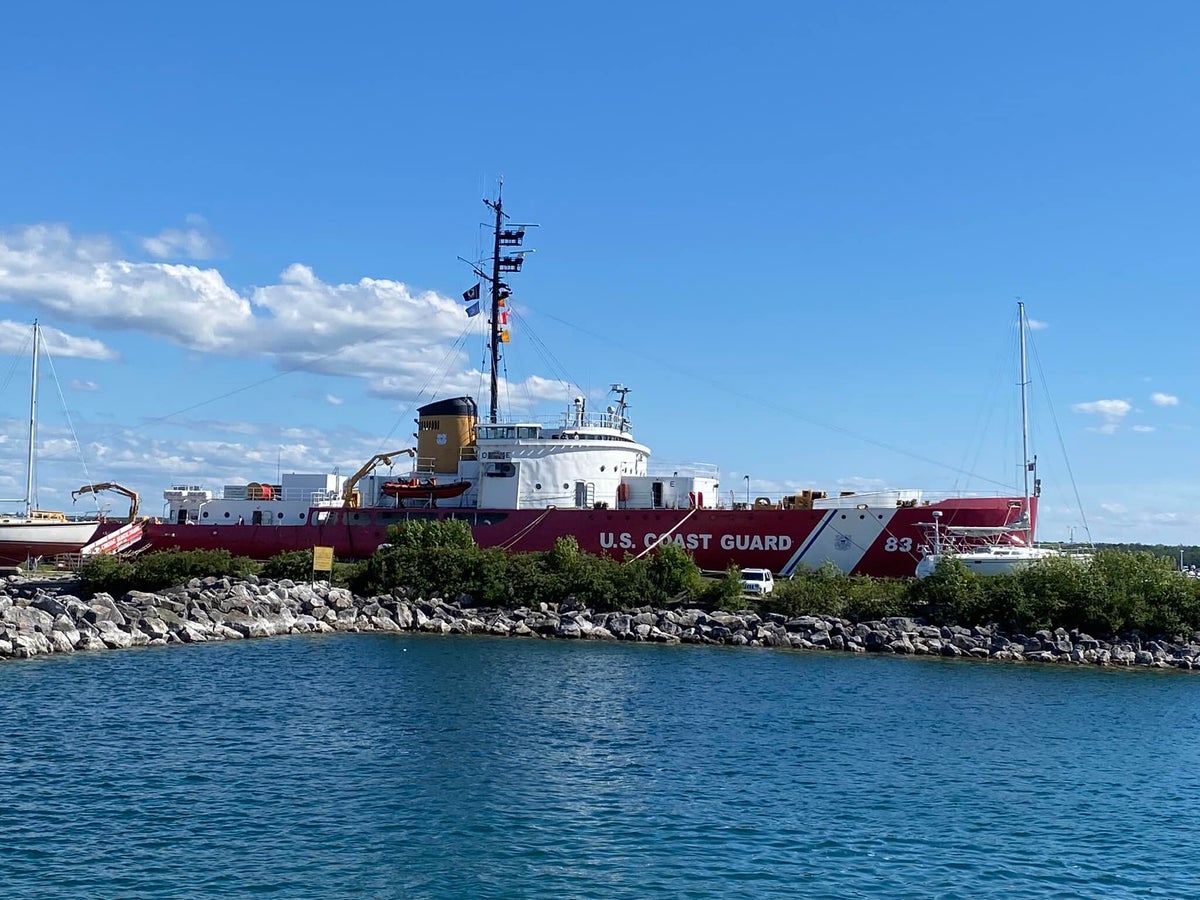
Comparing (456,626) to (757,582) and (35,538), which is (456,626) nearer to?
(757,582)

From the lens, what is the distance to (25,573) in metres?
50.2

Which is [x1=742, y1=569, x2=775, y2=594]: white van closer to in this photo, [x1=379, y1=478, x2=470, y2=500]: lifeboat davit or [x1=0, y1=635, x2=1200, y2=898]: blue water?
[x1=0, y1=635, x2=1200, y2=898]: blue water

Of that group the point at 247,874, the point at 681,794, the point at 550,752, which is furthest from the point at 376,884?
the point at 550,752

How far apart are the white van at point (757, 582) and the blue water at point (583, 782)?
11447 millimetres

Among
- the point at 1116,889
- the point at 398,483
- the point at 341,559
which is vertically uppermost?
the point at 398,483

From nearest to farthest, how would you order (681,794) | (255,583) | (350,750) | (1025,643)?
(681,794) < (350,750) < (1025,643) < (255,583)

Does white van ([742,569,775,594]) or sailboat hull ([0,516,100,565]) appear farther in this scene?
sailboat hull ([0,516,100,565])

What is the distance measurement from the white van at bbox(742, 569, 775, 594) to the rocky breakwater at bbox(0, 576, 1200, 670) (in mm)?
3229

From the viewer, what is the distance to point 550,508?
48.6 metres

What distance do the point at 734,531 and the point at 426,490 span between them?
47.3ft

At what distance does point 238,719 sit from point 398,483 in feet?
95.2

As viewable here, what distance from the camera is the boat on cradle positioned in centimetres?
4509

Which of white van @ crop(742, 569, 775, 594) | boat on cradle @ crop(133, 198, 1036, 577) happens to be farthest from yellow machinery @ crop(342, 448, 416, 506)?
white van @ crop(742, 569, 775, 594)

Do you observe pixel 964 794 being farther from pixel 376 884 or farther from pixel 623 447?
pixel 623 447
